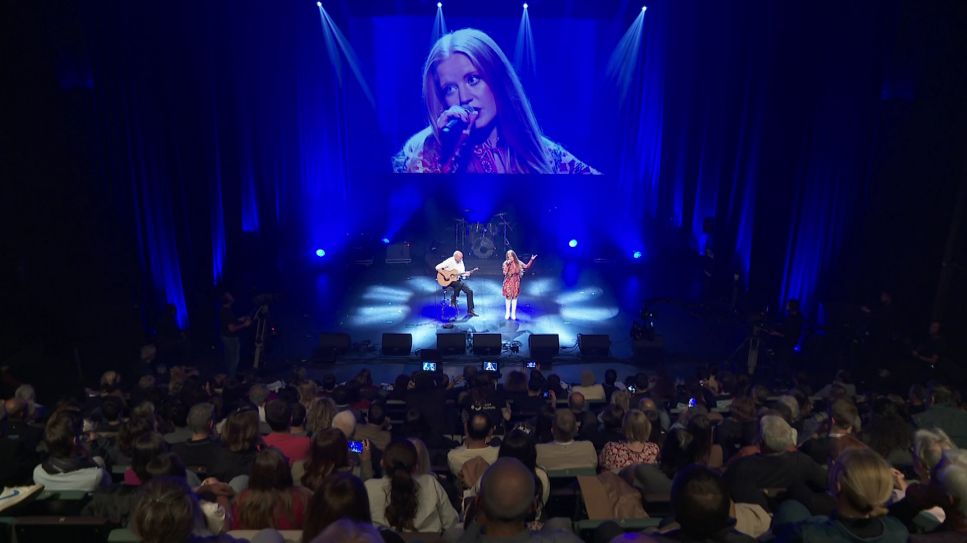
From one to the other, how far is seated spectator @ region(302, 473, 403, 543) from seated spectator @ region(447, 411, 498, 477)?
5.63 feet

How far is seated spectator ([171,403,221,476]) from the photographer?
474cm

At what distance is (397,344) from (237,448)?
648 cm

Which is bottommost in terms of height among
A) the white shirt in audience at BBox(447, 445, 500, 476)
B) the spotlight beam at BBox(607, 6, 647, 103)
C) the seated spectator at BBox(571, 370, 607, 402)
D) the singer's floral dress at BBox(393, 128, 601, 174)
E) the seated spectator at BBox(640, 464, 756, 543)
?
the seated spectator at BBox(571, 370, 607, 402)

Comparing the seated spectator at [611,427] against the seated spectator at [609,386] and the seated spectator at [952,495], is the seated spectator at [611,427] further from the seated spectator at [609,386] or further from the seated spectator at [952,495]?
the seated spectator at [952,495]

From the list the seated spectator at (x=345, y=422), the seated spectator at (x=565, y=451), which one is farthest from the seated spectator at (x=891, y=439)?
the seated spectator at (x=345, y=422)

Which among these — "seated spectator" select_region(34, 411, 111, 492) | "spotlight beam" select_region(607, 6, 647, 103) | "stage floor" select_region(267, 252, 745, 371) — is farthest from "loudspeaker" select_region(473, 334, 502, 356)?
"spotlight beam" select_region(607, 6, 647, 103)

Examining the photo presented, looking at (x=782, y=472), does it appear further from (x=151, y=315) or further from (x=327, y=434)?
(x=151, y=315)

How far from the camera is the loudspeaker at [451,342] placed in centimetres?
1110

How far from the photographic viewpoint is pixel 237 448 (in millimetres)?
4668

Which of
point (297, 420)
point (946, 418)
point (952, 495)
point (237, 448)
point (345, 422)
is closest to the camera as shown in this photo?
point (952, 495)

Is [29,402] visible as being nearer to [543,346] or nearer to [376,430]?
[376,430]

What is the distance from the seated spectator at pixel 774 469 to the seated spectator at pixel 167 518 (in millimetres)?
2976

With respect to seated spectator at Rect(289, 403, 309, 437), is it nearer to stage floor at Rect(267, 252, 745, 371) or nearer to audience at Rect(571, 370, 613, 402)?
audience at Rect(571, 370, 613, 402)

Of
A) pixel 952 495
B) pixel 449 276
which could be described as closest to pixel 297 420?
pixel 952 495
